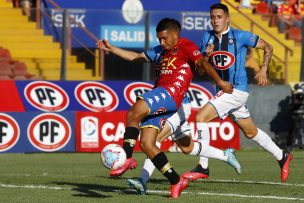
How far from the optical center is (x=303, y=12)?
96.7ft

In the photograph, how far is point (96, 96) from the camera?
67.3 feet

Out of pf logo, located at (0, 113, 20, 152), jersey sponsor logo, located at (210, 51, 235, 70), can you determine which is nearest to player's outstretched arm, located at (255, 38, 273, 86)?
jersey sponsor logo, located at (210, 51, 235, 70)

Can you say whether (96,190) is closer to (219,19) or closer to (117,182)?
(117,182)

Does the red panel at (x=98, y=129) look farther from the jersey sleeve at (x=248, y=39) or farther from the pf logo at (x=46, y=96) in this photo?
the jersey sleeve at (x=248, y=39)

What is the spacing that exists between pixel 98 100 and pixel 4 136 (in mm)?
2308

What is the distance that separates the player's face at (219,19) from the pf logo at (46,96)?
7.21m

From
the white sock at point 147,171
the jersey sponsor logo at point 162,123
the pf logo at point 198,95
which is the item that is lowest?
the pf logo at point 198,95

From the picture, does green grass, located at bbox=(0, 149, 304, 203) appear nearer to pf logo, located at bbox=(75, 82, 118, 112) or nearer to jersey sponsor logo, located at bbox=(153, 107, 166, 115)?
jersey sponsor logo, located at bbox=(153, 107, 166, 115)

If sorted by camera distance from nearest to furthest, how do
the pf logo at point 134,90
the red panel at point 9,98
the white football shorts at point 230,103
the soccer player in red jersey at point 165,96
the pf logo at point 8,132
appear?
1. the soccer player in red jersey at point 165,96
2. the white football shorts at point 230,103
3. the pf logo at point 8,132
4. the red panel at point 9,98
5. the pf logo at point 134,90

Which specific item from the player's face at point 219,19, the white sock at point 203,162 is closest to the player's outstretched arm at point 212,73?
the player's face at point 219,19

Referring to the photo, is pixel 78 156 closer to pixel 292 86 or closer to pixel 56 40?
pixel 56 40

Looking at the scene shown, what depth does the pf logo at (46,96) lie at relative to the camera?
65.0 ft

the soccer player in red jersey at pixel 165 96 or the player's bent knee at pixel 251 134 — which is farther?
the player's bent knee at pixel 251 134

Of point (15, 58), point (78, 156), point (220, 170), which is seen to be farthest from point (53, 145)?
point (220, 170)
